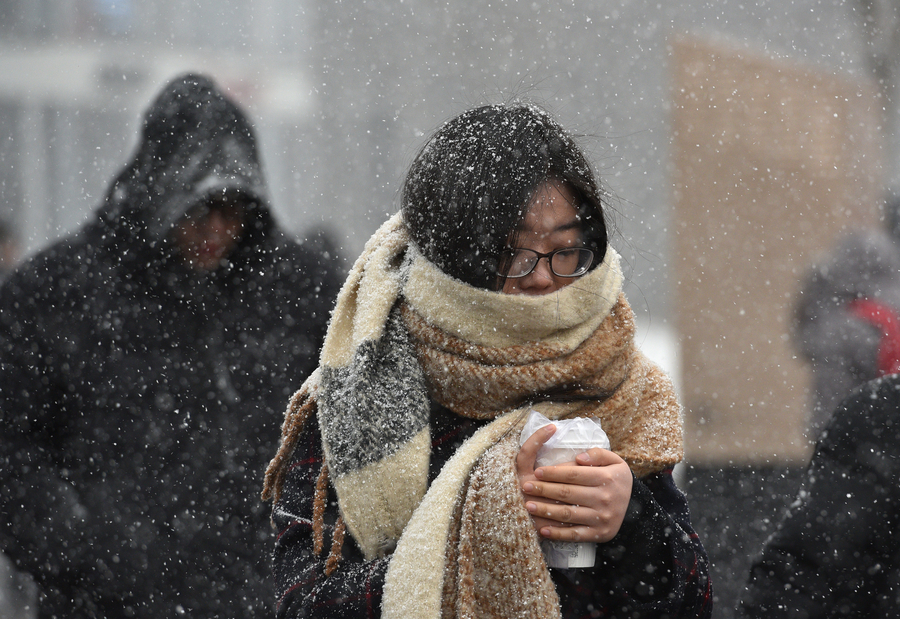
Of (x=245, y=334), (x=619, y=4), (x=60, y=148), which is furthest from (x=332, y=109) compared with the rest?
(x=245, y=334)

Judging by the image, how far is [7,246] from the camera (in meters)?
5.63

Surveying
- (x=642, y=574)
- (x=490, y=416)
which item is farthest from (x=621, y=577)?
(x=490, y=416)

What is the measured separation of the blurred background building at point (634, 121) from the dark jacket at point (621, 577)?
1.51 feet

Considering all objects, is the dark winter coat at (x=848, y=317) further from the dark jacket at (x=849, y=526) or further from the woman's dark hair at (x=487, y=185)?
the woman's dark hair at (x=487, y=185)

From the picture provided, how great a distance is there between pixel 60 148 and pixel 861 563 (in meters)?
8.09

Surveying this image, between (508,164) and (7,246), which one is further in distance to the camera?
(7,246)

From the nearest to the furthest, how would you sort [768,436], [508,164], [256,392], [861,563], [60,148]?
[508,164] → [861,563] → [256,392] → [768,436] → [60,148]

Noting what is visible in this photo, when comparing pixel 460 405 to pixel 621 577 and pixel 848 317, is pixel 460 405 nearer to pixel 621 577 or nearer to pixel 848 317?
pixel 621 577

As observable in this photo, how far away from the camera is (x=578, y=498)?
1.12 meters

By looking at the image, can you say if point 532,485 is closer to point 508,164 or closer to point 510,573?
point 510,573

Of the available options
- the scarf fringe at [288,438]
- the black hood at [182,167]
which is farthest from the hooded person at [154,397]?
the scarf fringe at [288,438]

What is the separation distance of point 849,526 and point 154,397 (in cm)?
170

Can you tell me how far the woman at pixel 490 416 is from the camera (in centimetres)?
115

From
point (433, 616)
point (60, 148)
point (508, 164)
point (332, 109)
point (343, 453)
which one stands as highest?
point (508, 164)
